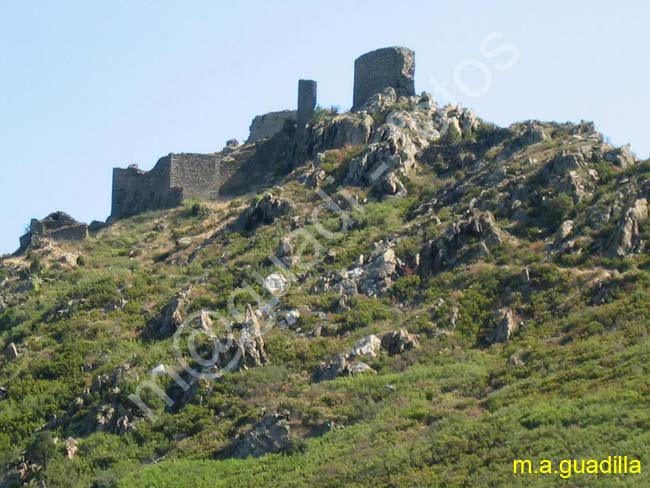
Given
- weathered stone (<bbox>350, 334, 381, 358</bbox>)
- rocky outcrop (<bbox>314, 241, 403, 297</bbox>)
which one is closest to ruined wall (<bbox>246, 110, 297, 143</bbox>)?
rocky outcrop (<bbox>314, 241, 403, 297</bbox>)

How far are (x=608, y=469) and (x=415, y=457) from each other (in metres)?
4.52

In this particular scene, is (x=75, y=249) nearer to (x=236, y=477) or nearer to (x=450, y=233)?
(x=450, y=233)

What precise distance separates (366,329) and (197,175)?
56.3 feet

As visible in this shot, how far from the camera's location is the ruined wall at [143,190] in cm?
5350

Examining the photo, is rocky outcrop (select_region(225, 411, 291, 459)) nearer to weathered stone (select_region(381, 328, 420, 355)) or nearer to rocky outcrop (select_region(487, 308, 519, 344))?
weathered stone (select_region(381, 328, 420, 355))

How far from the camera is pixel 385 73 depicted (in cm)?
5328

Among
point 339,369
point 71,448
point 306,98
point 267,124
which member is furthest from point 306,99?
point 71,448

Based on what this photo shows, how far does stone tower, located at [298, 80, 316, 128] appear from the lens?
178 ft

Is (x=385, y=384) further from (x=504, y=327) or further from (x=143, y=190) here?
(x=143, y=190)

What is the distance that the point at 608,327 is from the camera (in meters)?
34.9

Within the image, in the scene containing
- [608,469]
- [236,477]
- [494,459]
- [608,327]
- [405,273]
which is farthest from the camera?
[405,273]

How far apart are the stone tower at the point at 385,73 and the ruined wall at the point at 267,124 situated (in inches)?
229

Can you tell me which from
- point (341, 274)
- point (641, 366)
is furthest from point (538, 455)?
point (341, 274)

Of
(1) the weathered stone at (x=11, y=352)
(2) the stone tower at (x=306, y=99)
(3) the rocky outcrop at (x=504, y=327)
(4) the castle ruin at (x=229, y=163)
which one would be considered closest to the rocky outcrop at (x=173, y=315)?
(1) the weathered stone at (x=11, y=352)
